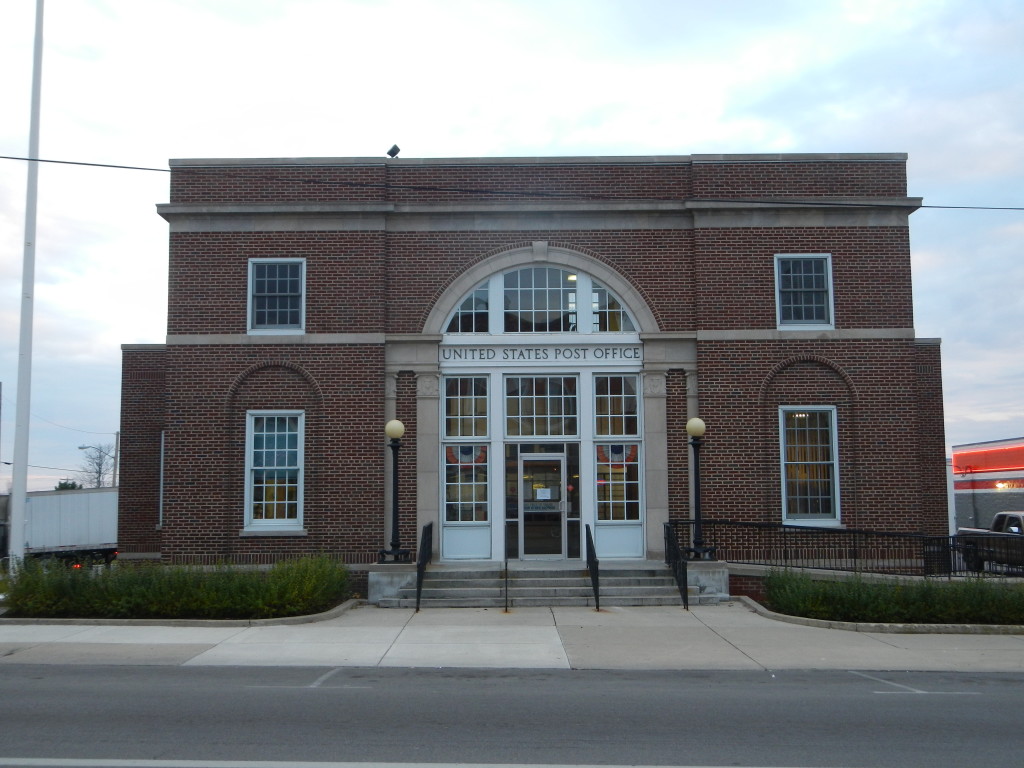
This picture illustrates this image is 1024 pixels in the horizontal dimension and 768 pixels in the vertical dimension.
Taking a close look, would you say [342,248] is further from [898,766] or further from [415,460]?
[898,766]

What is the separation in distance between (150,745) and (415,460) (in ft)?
36.1

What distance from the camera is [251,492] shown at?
60.6 ft

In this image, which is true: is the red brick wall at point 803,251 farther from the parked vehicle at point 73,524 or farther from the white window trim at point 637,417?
the parked vehicle at point 73,524

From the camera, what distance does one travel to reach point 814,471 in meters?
18.6

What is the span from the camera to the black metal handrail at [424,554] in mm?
16172

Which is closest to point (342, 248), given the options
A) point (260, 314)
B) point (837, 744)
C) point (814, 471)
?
point (260, 314)

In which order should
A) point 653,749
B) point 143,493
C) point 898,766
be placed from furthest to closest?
1. point 143,493
2. point 653,749
3. point 898,766

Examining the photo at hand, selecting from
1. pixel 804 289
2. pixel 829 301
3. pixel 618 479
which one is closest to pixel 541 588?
pixel 618 479

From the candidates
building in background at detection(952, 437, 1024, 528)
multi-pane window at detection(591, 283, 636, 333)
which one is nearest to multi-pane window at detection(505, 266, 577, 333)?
multi-pane window at detection(591, 283, 636, 333)

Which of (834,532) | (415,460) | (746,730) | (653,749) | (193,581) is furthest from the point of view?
(415,460)

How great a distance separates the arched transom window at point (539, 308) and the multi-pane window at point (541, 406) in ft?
3.43

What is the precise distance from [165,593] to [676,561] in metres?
8.63

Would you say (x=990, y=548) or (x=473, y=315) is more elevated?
(x=473, y=315)

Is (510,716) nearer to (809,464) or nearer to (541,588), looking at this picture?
(541,588)
